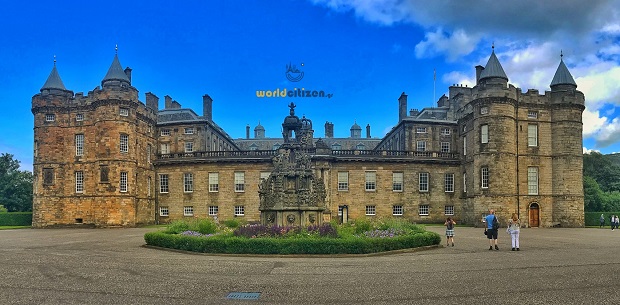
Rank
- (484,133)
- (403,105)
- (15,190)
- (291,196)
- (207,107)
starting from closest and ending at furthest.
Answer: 1. (291,196)
2. (484,133)
3. (15,190)
4. (207,107)
5. (403,105)

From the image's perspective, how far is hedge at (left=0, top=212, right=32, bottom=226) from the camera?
50188mm

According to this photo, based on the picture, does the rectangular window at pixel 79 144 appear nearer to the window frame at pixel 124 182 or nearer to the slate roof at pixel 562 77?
the window frame at pixel 124 182

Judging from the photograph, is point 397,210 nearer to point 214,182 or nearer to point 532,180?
point 532,180

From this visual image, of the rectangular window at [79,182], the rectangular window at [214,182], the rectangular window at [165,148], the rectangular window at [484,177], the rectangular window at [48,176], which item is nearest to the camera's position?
the rectangular window at [484,177]

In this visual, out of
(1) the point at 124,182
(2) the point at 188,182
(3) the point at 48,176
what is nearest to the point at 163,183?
(2) the point at 188,182

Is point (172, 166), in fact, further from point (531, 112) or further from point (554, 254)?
point (554, 254)

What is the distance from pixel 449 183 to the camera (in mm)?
51000

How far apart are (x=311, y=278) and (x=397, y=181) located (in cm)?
3785

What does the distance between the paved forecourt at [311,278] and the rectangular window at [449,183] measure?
30473 mm

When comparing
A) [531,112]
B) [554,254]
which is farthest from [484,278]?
[531,112]

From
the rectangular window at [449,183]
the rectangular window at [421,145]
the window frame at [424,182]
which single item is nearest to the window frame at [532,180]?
the rectangular window at [449,183]

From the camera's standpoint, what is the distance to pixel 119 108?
152 feet

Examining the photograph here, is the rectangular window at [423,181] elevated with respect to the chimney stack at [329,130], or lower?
lower

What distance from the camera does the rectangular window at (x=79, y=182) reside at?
156ft
